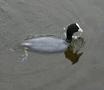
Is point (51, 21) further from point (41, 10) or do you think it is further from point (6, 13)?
point (6, 13)

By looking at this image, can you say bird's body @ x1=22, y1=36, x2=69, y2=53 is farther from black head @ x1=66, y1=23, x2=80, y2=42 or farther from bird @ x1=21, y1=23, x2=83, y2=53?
black head @ x1=66, y1=23, x2=80, y2=42

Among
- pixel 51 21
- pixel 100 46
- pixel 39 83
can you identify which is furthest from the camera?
pixel 51 21

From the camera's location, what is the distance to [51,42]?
5680 millimetres

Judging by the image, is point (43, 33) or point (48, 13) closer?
point (43, 33)

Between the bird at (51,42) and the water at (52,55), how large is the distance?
11 cm

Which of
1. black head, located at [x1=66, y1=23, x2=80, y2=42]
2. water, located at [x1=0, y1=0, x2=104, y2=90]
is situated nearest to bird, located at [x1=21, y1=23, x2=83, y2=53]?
black head, located at [x1=66, y1=23, x2=80, y2=42]

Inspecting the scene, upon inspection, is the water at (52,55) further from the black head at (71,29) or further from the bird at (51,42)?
the black head at (71,29)

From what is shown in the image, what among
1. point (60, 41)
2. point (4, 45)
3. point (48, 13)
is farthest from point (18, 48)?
point (48, 13)

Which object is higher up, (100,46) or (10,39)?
(100,46)

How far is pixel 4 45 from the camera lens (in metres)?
5.74

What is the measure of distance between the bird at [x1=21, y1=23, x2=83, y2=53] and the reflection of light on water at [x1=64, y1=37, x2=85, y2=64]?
3.8 inches

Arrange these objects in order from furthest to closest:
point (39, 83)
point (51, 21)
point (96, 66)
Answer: point (51, 21) < point (96, 66) < point (39, 83)

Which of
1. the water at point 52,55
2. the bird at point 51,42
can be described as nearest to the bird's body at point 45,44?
the bird at point 51,42

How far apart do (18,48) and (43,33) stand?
600 mm
